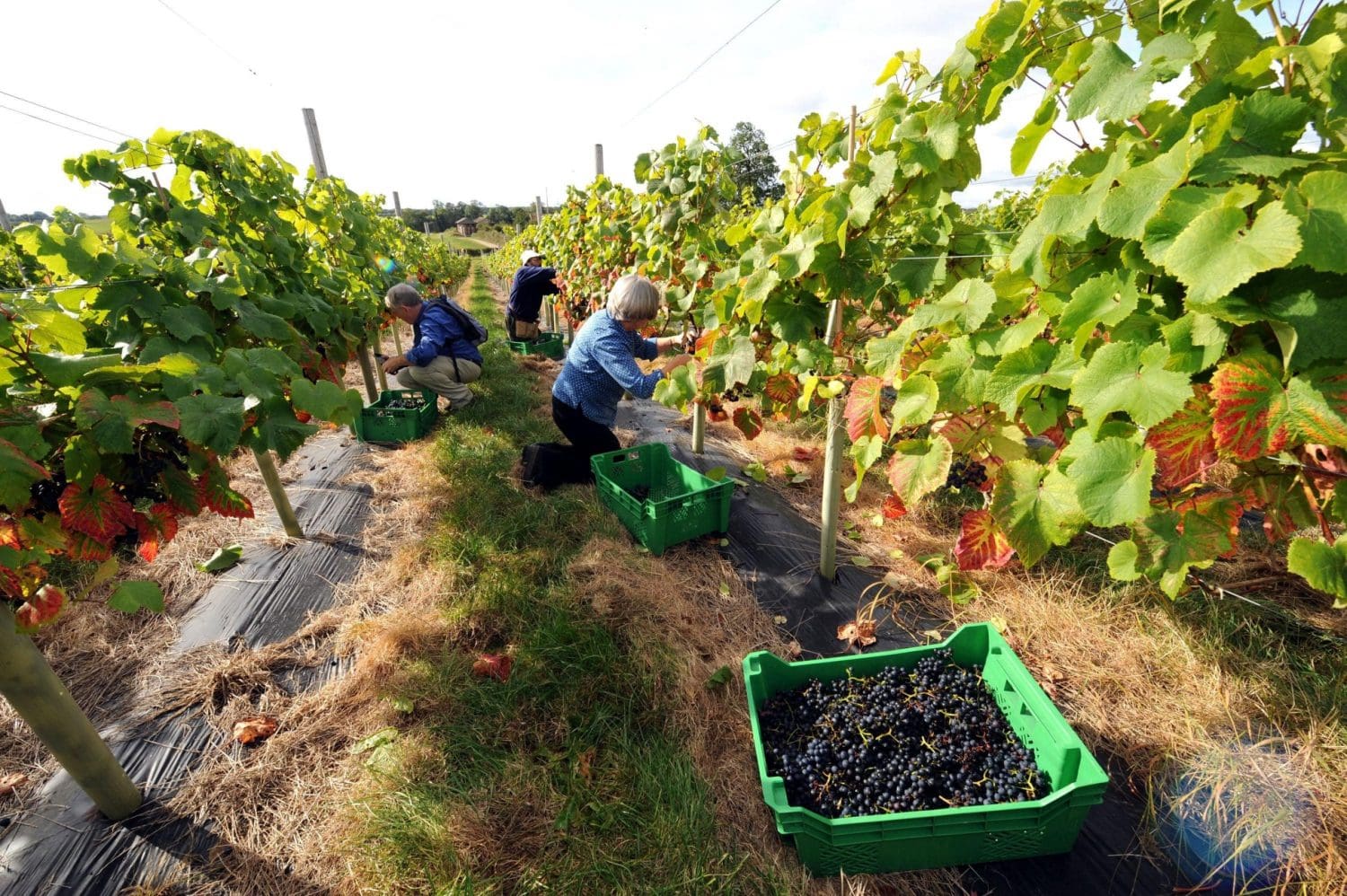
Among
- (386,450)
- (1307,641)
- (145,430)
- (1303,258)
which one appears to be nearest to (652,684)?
(145,430)

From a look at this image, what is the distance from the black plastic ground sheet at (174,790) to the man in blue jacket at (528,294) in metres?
5.32

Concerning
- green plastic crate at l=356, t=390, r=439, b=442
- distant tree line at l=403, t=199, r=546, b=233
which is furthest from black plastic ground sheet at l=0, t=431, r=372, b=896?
distant tree line at l=403, t=199, r=546, b=233

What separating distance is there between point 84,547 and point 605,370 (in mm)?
2446

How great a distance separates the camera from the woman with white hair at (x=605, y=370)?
3199 millimetres

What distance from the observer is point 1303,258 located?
2.77 ft

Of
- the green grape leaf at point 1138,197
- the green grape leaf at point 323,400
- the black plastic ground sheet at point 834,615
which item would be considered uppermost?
the green grape leaf at point 1138,197

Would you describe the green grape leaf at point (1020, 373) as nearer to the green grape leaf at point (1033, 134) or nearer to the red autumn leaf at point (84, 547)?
the green grape leaf at point (1033, 134)

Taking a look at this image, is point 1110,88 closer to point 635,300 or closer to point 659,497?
point 635,300

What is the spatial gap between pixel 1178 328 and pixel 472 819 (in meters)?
2.32

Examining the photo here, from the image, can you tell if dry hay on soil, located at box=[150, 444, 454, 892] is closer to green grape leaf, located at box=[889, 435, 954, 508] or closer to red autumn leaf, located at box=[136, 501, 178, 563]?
red autumn leaf, located at box=[136, 501, 178, 563]

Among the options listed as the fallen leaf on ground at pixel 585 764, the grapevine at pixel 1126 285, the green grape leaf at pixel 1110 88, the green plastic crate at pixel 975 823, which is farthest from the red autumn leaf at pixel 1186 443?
the fallen leaf on ground at pixel 585 764

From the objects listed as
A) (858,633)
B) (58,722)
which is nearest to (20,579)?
(58,722)

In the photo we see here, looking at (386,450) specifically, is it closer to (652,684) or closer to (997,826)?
(652,684)

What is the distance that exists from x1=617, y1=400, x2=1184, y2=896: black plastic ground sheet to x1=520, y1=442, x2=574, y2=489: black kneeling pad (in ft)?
3.71
